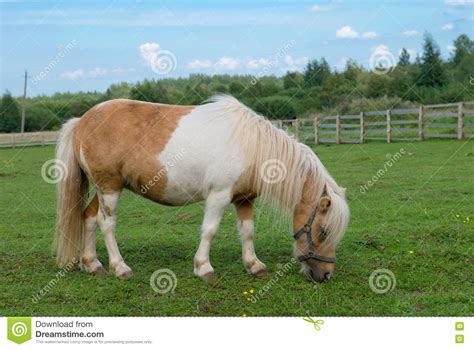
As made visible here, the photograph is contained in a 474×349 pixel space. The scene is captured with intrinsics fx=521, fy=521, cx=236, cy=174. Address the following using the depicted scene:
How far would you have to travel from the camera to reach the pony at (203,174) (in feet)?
17.2

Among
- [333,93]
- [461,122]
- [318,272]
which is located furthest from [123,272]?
[333,93]

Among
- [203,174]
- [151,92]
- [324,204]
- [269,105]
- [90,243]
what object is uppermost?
[151,92]

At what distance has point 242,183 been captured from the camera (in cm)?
538

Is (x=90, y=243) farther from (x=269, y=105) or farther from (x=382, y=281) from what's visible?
(x=269, y=105)

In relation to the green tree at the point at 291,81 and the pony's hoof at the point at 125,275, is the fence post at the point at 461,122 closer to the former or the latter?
the green tree at the point at 291,81

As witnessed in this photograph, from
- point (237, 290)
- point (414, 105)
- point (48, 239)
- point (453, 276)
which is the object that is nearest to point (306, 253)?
point (237, 290)

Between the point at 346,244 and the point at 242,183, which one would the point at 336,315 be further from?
the point at 346,244

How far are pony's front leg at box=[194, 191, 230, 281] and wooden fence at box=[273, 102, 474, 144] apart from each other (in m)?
13.0

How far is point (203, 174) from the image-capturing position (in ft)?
17.6

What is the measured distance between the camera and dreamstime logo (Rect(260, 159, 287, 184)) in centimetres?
535

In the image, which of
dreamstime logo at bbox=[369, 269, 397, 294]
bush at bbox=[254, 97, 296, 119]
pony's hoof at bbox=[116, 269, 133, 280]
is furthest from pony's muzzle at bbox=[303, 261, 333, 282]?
bush at bbox=[254, 97, 296, 119]

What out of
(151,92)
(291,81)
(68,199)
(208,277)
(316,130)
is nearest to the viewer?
(208,277)

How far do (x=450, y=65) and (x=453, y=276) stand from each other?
117 feet
